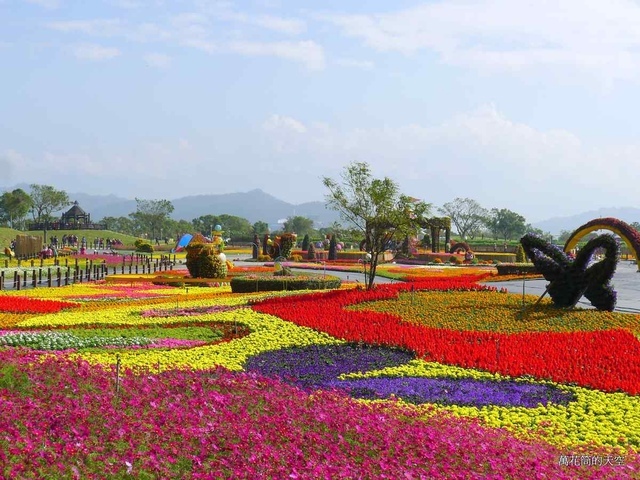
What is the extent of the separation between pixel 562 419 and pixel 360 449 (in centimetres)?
316

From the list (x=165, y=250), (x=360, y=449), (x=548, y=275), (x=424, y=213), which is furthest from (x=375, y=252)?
(x=165, y=250)

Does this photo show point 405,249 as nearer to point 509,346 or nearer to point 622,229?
point 622,229

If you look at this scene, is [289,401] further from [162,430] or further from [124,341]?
[124,341]

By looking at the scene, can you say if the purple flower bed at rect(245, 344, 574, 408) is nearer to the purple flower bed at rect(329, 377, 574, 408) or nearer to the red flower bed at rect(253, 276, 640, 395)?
the purple flower bed at rect(329, 377, 574, 408)

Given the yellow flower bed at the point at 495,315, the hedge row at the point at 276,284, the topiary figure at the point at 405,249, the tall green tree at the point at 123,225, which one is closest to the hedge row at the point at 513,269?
the hedge row at the point at 276,284

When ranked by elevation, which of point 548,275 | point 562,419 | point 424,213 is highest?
point 424,213

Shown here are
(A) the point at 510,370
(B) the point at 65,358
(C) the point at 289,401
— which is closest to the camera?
(C) the point at 289,401

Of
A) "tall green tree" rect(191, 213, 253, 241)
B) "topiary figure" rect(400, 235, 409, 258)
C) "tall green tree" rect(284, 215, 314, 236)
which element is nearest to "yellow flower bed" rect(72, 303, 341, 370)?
"topiary figure" rect(400, 235, 409, 258)

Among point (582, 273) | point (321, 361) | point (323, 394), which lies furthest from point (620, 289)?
point (323, 394)

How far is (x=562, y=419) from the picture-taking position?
824 cm

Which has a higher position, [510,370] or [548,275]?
[548,275]

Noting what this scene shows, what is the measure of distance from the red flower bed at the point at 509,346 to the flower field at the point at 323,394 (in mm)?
43

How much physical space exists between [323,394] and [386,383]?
5.16 feet

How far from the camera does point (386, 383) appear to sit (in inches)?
385
